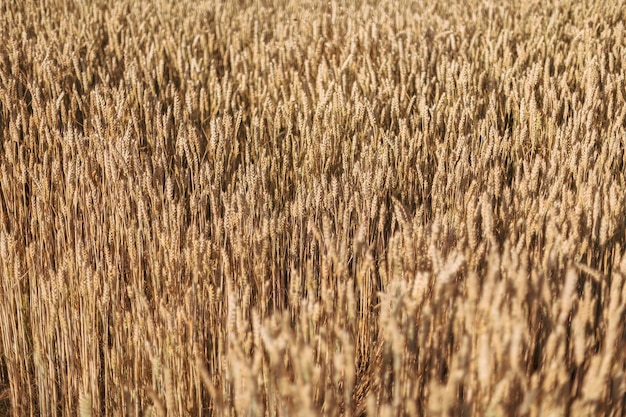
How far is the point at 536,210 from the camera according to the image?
1.39 meters

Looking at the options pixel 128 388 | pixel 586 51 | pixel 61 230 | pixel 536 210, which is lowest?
pixel 128 388

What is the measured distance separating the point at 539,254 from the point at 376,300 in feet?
1.36

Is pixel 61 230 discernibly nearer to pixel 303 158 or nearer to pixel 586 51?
pixel 303 158

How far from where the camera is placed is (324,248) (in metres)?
1.42

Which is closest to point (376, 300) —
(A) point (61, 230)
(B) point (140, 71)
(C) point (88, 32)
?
(A) point (61, 230)

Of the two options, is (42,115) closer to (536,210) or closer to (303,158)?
(303,158)

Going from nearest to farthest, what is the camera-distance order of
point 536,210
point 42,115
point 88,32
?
point 536,210, point 42,115, point 88,32

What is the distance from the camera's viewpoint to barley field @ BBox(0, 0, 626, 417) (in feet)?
3.00

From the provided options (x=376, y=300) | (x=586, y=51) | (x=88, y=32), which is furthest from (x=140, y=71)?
(x=586, y=51)

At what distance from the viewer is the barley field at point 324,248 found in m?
0.91

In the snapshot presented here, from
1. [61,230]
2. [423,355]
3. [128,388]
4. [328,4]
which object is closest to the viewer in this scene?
[423,355]

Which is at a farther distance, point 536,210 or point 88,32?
point 88,32

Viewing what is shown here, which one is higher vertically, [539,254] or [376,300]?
[539,254]

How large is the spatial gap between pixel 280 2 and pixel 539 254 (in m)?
3.29
